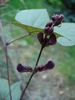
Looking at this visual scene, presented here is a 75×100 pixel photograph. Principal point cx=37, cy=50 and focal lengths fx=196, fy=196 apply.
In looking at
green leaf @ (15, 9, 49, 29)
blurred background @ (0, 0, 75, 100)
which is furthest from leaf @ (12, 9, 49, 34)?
blurred background @ (0, 0, 75, 100)

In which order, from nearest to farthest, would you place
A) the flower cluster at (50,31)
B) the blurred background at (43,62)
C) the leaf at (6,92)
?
the flower cluster at (50,31) → the leaf at (6,92) → the blurred background at (43,62)

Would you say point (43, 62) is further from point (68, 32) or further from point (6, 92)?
point (68, 32)

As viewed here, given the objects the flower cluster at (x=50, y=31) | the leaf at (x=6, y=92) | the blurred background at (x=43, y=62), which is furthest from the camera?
the blurred background at (x=43, y=62)

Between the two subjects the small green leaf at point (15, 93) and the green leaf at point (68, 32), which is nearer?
the green leaf at point (68, 32)

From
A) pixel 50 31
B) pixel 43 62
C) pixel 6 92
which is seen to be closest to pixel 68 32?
pixel 50 31

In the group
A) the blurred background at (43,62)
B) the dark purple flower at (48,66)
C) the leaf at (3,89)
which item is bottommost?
the blurred background at (43,62)

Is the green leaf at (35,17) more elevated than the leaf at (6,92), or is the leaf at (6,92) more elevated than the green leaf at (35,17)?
the green leaf at (35,17)

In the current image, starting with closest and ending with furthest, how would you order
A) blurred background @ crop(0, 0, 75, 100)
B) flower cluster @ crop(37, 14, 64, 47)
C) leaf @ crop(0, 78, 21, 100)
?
1. flower cluster @ crop(37, 14, 64, 47)
2. leaf @ crop(0, 78, 21, 100)
3. blurred background @ crop(0, 0, 75, 100)

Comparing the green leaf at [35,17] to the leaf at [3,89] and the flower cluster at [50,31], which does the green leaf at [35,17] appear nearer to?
the flower cluster at [50,31]

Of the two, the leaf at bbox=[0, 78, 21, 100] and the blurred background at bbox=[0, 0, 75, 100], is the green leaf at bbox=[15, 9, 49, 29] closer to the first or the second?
the leaf at bbox=[0, 78, 21, 100]

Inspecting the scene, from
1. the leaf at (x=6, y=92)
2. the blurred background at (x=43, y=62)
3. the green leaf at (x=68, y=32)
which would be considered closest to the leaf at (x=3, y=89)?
the leaf at (x=6, y=92)

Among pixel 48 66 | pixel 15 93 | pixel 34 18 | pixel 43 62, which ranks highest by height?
pixel 34 18

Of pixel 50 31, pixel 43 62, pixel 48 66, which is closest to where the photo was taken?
pixel 50 31
